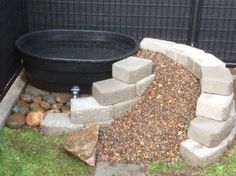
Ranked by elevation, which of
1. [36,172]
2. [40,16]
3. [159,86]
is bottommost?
[36,172]

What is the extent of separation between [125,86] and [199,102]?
61 cm

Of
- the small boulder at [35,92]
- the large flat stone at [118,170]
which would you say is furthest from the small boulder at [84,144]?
the small boulder at [35,92]

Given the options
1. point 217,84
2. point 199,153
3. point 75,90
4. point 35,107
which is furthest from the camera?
point 35,107

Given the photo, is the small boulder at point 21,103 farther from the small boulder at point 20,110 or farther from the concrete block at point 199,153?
the concrete block at point 199,153

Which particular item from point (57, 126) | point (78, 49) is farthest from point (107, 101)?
point (78, 49)

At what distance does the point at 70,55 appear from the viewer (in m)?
4.02

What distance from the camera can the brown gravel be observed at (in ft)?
10.3

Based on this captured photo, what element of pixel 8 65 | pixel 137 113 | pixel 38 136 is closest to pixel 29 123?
pixel 38 136

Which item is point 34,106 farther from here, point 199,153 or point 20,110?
point 199,153

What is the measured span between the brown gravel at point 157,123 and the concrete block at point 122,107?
3 centimetres

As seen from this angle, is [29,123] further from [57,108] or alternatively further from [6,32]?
[6,32]

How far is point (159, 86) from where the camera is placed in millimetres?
3617

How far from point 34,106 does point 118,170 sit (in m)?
1.08

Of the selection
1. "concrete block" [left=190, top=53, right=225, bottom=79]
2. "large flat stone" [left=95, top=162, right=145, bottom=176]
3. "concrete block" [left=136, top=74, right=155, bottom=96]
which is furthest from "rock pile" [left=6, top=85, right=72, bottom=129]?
"concrete block" [left=190, top=53, right=225, bottom=79]
